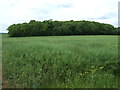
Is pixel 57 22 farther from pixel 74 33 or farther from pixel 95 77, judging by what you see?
pixel 95 77

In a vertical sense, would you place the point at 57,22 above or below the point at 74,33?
above

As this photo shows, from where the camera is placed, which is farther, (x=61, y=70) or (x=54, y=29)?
(x=54, y=29)

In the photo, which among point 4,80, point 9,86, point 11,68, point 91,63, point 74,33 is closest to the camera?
point 9,86

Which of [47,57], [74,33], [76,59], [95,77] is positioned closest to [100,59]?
[76,59]

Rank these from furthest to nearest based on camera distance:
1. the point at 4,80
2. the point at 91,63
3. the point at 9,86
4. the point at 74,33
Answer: the point at 74,33
the point at 91,63
the point at 4,80
the point at 9,86

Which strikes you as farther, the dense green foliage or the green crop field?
the dense green foliage

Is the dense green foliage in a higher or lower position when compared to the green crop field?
higher

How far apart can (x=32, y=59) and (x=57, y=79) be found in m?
1.61

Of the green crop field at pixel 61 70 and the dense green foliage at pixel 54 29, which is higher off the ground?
the dense green foliage at pixel 54 29

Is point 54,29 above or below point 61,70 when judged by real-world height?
above

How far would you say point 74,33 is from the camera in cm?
2661

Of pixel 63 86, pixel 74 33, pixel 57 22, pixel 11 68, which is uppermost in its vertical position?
pixel 57 22

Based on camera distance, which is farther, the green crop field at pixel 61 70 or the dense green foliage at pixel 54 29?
the dense green foliage at pixel 54 29

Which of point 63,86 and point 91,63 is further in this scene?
point 91,63
